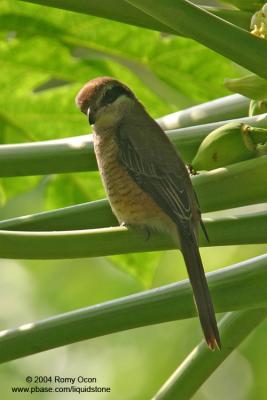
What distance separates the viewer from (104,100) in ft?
7.76

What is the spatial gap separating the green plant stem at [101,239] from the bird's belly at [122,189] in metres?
0.62

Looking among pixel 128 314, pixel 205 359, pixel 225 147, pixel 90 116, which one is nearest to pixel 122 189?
pixel 90 116

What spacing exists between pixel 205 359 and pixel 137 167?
748 mm

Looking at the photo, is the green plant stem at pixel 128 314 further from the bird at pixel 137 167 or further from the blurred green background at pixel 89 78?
the blurred green background at pixel 89 78

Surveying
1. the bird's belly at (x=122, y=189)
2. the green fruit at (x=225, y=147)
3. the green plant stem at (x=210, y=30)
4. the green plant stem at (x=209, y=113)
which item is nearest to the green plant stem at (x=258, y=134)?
the green fruit at (x=225, y=147)

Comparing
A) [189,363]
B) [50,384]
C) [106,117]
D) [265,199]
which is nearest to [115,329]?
[189,363]

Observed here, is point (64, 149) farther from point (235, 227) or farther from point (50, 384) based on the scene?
point (50, 384)

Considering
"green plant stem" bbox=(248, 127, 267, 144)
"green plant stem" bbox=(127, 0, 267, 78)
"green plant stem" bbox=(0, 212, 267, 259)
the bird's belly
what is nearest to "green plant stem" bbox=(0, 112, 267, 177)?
"green plant stem" bbox=(248, 127, 267, 144)

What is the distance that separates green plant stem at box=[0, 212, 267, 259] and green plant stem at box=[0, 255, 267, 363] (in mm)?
57

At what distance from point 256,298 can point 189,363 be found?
204 mm

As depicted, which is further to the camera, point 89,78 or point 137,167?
point 89,78

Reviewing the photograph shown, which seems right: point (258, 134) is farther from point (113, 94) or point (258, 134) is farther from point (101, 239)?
point (113, 94)

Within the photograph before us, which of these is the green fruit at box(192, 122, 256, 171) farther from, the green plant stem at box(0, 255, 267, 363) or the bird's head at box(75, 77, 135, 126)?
the bird's head at box(75, 77, 135, 126)

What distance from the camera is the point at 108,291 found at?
3.26 meters
